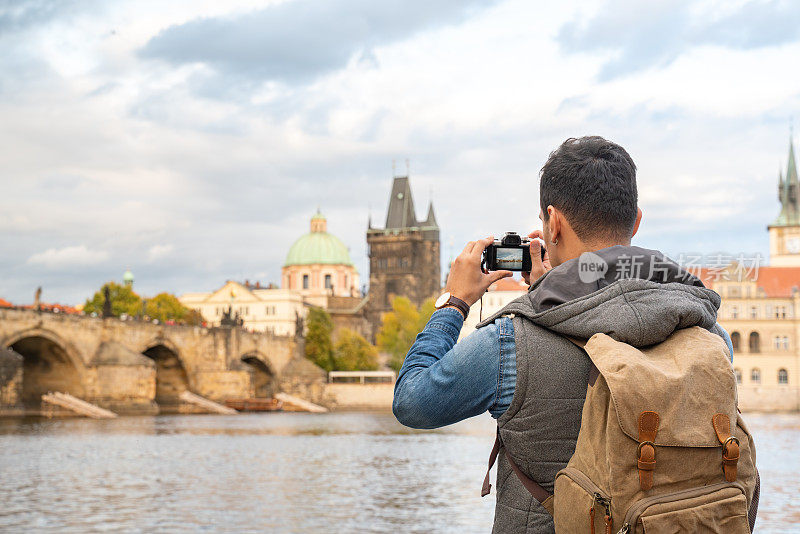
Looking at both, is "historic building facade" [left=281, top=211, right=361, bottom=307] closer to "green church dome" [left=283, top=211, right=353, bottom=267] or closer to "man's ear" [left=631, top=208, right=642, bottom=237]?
"green church dome" [left=283, top=211, right=353, bottom=267]

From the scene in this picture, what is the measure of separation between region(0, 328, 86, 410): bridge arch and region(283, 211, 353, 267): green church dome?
8032 centimetres

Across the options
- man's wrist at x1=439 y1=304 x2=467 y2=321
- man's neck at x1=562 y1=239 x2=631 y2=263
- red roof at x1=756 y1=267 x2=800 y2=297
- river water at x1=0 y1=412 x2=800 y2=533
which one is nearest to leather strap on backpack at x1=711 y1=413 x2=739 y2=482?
man's neck at x1=562 y1=239 x2=631 y2=263

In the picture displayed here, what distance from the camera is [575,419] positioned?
6.86 feet

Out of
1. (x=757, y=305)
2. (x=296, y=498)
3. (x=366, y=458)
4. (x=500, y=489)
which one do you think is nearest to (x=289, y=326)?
(x=757, y=305)

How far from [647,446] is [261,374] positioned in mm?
72099

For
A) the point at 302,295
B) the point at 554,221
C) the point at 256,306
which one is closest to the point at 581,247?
the point at 554,221

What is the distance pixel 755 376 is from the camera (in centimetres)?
7238

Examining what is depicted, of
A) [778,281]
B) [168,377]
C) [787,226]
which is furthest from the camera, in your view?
[787,226]

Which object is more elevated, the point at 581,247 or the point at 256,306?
the point at 256,306

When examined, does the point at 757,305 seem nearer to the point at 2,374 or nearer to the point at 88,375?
the point at 88,375

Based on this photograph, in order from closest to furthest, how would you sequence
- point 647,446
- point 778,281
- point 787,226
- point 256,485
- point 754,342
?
point 647,446 → point 256,485 → point 754,342 → point 778,281 → point 787,226

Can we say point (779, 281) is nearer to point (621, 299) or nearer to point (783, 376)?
point (783, 376)

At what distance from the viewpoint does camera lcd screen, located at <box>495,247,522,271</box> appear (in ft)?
8.15

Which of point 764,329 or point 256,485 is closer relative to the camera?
point 256,485
